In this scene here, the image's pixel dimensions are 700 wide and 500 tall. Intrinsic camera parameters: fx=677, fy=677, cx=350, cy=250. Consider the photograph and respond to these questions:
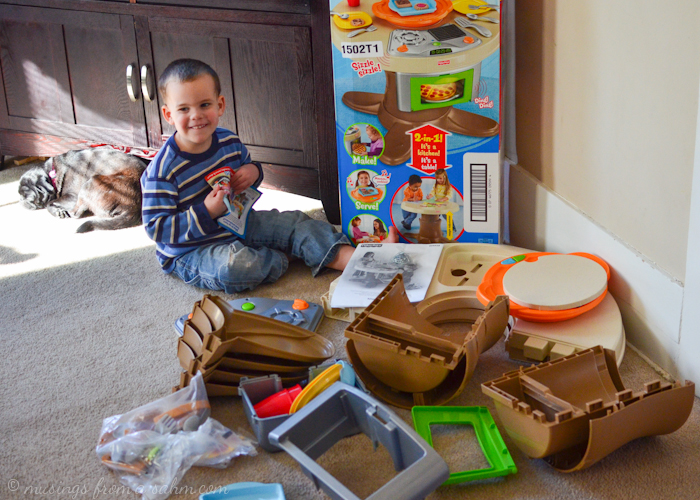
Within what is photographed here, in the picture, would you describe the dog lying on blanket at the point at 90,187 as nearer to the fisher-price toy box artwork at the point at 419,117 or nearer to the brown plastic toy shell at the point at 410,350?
the fisher-price toy box artwork at the point at 419,117

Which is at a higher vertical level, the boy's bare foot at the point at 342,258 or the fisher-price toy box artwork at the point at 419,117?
the fisher-price toy box artwork at the point at 419,117

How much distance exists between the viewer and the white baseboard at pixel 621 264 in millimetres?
1047

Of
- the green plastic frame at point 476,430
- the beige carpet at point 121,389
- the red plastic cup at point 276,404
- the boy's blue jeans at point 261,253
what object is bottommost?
the beige carpet at point 121,389

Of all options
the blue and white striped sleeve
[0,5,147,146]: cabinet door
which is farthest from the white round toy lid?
[0,5,147,146]: cabinet door

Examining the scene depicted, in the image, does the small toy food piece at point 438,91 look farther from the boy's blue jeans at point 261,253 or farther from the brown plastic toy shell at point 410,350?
the brown plastic toy shell at point 410,350

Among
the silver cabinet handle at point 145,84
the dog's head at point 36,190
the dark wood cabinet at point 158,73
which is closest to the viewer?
the dark wood cabinet at point 158,73

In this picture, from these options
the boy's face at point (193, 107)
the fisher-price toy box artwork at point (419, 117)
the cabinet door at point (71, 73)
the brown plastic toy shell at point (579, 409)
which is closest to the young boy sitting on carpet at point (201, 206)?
the boy's face at point (193, 107)

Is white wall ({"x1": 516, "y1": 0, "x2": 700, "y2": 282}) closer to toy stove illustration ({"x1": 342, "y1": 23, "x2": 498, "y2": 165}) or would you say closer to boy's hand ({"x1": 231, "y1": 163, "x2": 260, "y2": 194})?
toy stove illustration ({"x1": 342, "y1": 23, "x2": 498, "y2": 165})

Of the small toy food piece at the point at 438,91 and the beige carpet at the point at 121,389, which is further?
the small toy food piece at the point at 438,91

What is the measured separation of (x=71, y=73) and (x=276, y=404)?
1.30 metres

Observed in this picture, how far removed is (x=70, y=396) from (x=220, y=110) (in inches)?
25.0

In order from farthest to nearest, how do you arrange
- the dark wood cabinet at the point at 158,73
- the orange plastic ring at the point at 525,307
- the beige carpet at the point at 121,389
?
the dark wood cabinet at the point at 158,73
the orange plastic ring at the point at 525,307
the beige carpet at the point at 121,389

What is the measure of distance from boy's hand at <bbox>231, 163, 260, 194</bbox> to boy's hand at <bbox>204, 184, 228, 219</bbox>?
76 millimetres

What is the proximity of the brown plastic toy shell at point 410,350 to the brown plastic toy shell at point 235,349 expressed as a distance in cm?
10
